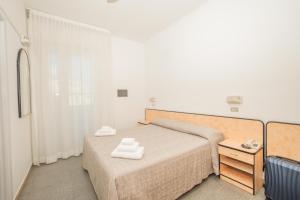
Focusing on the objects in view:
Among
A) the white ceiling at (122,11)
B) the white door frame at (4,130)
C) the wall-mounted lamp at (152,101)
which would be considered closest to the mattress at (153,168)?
the white door frame at (4,130)

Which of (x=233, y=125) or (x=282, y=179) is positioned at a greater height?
(x=233, y=125)

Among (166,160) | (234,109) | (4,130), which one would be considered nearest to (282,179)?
(234,109)

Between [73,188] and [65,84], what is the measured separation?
6.36ft

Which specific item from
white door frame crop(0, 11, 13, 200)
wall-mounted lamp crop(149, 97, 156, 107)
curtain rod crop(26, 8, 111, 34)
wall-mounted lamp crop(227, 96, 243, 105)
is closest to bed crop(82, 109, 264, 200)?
wall-mounted lamp crop(227, 96, 243, 105)

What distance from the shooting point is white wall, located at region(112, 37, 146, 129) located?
396cm

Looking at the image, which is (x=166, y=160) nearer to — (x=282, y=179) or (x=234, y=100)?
(x=282, y=179)

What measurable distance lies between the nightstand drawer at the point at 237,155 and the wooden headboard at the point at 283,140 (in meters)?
0.39

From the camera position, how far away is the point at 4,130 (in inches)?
64.2

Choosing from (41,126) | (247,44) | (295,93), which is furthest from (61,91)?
(295,93)

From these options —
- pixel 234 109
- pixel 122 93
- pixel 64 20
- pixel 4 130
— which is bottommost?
pixel 4 130

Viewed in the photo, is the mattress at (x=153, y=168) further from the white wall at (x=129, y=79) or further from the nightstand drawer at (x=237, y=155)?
the white wall at (x=129, y=79)

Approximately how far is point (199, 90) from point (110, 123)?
7.31 feet

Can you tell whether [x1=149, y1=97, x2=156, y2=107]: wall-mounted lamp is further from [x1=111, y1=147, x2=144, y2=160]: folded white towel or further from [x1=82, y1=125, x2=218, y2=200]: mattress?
[x1=111, y1=147, x2=144, y2=160]: folded white towel

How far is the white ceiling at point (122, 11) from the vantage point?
2.59 metres
